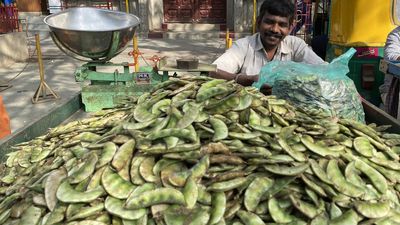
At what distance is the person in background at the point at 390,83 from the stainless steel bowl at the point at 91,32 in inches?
95.8

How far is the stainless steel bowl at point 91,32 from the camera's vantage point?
3477mm

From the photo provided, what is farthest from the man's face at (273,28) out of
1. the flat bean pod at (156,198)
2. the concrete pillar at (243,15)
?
the concrete pillar at (243,15)

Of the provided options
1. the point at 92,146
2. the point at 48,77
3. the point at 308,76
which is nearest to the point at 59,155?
the point at 92,146

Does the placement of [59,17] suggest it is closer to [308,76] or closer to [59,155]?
[59,155]

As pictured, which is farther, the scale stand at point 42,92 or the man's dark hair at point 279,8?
the scale stand at point 42,92

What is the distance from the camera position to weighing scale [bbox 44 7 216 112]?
3.51 m

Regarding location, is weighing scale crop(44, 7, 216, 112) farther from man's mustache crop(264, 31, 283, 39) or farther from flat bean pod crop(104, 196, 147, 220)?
flat bean pod crop(104, 196, 147, 220)

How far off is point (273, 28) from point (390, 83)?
105 centimetres

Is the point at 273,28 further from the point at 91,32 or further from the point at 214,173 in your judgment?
the point at 214,173

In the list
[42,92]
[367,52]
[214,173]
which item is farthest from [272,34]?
[42,92]

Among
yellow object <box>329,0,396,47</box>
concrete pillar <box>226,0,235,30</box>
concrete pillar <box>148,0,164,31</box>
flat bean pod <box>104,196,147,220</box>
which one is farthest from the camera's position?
concrete pillar <box>148,0,164,31</box>

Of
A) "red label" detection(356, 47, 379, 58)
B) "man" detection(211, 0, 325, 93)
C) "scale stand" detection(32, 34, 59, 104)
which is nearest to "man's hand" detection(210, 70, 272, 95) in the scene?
"man" detection(211, 0, 325, 93)

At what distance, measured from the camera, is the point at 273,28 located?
3.14 metres

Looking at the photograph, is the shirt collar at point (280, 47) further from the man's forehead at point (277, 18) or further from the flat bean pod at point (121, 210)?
the flat bean pod at point (121, 210)
